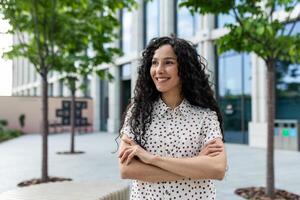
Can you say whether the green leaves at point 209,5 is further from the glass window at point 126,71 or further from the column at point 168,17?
the glass window at point 126,71

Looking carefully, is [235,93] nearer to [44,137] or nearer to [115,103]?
[44,137]

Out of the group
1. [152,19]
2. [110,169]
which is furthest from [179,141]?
[152,19]

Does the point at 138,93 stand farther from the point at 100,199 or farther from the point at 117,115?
the point at 117,115

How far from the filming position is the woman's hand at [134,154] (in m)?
2.07

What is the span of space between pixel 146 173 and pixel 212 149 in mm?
350

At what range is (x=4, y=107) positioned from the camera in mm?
32219

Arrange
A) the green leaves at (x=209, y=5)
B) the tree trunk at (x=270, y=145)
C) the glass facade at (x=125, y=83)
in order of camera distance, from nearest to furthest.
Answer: the tree trunk at (x=270, y=145) < the green leaves at (x=209, y=5) < the glass facade at (x=125, y=83)

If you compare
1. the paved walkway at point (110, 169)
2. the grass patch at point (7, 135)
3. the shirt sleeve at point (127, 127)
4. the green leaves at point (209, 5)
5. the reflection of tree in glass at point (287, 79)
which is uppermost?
the green leaves at point (209, 5)

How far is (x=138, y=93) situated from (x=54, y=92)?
45689 mm

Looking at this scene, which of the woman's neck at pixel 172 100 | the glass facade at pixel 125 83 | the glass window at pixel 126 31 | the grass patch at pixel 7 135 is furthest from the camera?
the glass facade at pixel 125 83

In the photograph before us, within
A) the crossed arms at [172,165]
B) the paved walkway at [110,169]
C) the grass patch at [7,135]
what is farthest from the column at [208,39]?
the crossed arms at [172,165]

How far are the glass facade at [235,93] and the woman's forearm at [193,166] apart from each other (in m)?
16.8

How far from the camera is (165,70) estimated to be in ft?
7.21

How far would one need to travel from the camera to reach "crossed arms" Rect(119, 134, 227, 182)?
2.04 m
